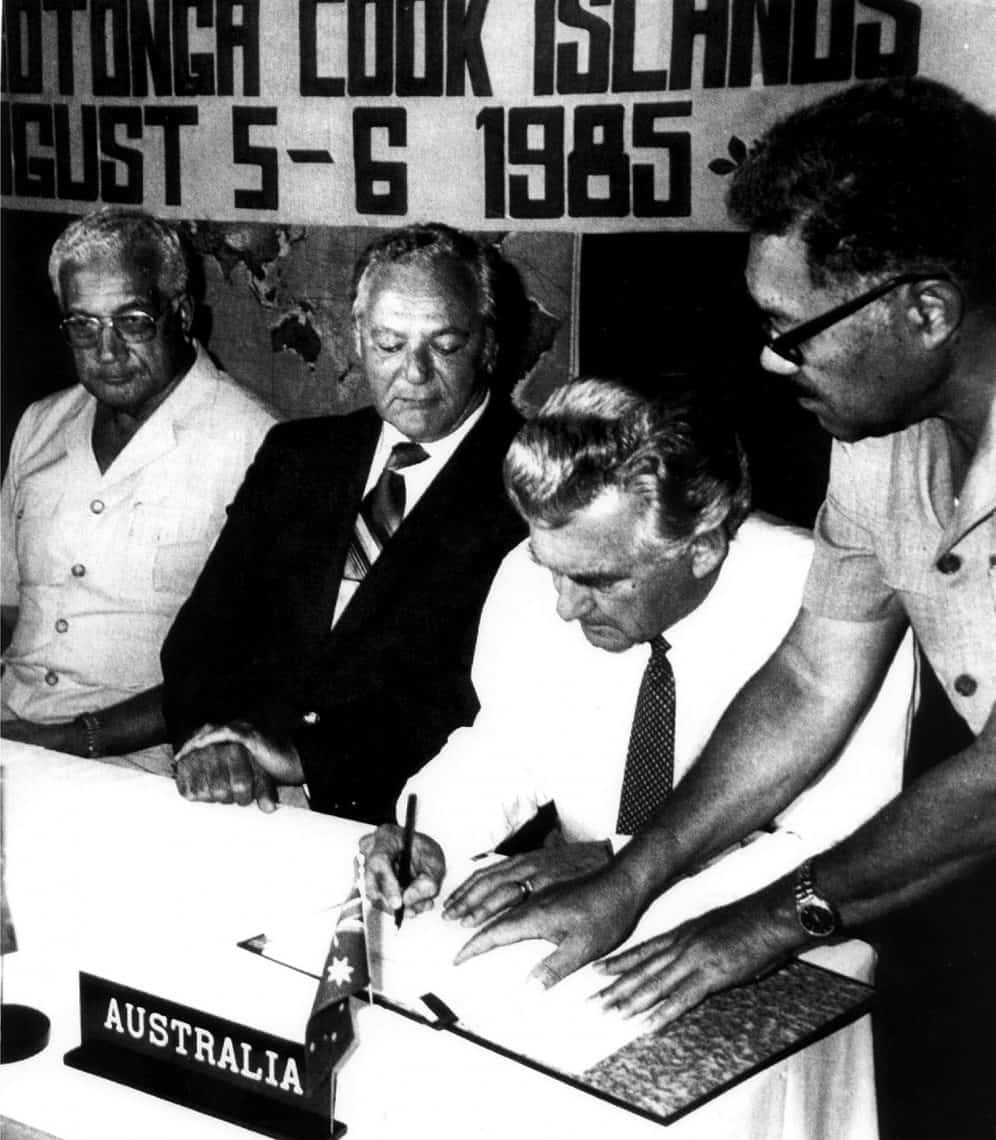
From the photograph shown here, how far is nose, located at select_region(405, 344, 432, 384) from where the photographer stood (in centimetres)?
213

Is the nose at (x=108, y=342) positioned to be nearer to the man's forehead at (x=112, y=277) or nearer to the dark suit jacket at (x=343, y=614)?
the man's forehead at (x=112, y=277)

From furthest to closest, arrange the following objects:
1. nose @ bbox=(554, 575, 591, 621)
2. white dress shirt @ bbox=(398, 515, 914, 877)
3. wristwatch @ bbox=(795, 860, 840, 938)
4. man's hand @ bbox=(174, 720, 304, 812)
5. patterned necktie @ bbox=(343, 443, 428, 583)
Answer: man's hand @ bbox=(174, 720, 304, 812) < patterned necktie @ bbox=(343, 443, 428, 583) < nose @ bbox=(554, 575, 591, 621) < white dress shirt @ bbox=(398, 515, 914, 877) < wristwatch @ bbox=(795, 860, 840, 938)

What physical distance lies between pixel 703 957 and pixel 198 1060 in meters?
0.61

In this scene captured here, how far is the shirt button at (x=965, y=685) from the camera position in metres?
1.76

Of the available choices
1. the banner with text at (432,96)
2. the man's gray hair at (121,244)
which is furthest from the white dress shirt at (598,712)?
the man's gray hair at (121,244)

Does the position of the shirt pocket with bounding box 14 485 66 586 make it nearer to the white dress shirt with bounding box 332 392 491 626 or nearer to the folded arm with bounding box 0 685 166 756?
the folded arm with bounding box 0 685 166 756

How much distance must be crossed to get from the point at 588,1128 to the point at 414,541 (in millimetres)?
970

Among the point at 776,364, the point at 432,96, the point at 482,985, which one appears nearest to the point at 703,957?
the point at 482,985

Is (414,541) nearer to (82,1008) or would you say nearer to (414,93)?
(414,93)

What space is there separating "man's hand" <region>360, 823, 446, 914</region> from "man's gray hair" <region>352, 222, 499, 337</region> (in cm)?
74

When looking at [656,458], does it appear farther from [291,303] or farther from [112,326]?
[112,326]

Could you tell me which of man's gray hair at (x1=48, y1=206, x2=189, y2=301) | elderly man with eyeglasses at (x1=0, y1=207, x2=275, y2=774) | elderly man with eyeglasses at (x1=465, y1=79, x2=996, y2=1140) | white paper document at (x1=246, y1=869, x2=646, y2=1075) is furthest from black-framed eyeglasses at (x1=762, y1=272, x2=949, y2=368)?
man's gray hair at (x1=48, y1=206, x2=189, y2=301)

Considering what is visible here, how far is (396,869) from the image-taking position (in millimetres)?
2016

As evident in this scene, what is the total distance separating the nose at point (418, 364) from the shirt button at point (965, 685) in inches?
34.5
